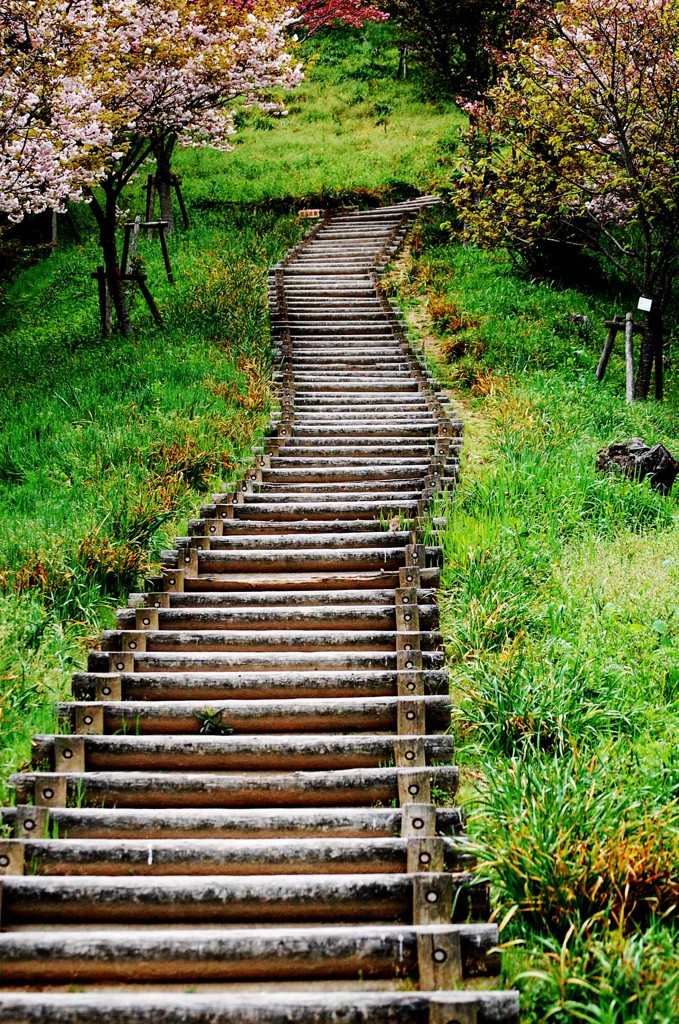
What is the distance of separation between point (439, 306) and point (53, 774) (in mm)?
13378

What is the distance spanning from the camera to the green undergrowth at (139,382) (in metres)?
7.16

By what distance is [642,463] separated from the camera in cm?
931

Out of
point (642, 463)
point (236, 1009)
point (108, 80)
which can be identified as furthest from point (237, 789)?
point (108, 80)

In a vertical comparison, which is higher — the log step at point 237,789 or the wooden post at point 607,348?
the wooden post at point 607,348

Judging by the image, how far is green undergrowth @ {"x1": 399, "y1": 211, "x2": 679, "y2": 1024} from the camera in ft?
12.6

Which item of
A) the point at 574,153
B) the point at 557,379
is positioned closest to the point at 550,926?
the point at 557,379

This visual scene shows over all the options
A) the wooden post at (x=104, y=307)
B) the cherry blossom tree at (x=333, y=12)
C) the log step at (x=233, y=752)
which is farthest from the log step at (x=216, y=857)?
the cherry blossom tree at (x=333, y=12)

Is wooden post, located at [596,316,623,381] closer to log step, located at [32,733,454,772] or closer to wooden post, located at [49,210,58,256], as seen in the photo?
log step, located at [32,733,454,772]

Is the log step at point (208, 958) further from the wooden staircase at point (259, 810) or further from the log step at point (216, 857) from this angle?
the log step at point (216, 857)

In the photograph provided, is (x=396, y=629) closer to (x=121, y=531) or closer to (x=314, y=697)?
(x=314, y=697)

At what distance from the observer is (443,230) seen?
21391 mm

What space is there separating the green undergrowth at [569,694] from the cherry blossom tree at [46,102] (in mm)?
7126

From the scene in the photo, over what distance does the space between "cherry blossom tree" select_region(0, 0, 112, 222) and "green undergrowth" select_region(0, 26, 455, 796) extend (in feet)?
9.25

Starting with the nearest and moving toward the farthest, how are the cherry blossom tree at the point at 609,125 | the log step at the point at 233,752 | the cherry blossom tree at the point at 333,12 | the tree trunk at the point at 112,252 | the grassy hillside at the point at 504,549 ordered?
the grassy hillside at the point at 504,549 → the log step at the point at 233,752 → the cherry blossom tree at the point at 609,125 → the tree trunk at the point at 112,252 → the cherry blossom tree at the point at 333,12
